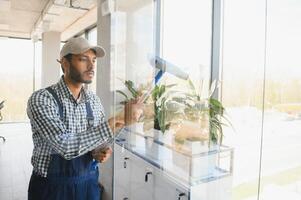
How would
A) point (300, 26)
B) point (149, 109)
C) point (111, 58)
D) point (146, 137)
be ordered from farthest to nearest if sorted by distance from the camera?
point (111, 58) < point (146, 137) < point (149, 109) < point (300, 26)

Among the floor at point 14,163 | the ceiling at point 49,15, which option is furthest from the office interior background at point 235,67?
the ceiling at point 49,15

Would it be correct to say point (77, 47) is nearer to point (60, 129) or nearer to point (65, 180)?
point (60, 129)

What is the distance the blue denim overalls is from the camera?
1439mm

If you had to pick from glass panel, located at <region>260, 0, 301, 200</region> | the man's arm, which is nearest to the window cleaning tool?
glass panel, located at <region>260, 0, 301, 200</region>

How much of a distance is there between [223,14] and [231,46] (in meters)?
0.23

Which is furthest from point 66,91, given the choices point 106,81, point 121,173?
point 106,81

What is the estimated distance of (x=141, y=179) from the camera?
2.29 metres

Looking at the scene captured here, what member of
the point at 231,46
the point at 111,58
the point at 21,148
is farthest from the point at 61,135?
the point at 21,148

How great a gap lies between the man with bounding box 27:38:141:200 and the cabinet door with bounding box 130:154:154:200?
24.8 inches

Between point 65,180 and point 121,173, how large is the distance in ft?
4.38

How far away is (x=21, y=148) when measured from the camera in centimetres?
497

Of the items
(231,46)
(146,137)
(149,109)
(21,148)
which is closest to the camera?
(231,46)

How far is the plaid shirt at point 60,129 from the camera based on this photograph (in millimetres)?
1259

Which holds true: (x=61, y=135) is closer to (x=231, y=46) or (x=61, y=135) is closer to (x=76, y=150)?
(x=76, y=150)
